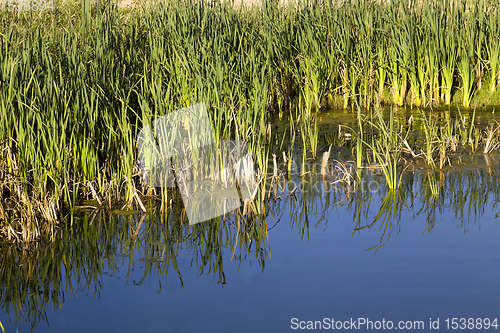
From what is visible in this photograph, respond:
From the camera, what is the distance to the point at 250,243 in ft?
11.0

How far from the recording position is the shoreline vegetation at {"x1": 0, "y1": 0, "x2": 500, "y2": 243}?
360 cm

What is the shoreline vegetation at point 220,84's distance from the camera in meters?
3.60

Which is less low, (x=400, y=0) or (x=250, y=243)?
(x=400, y=0)

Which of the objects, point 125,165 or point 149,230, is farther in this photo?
point 125,165

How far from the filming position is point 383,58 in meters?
6.40

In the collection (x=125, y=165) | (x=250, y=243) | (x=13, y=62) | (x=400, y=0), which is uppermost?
(x=400, y=0)

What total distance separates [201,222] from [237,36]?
9.17 ft

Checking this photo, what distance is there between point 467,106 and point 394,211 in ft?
10.5

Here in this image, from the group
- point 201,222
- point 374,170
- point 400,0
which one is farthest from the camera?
point 400,0

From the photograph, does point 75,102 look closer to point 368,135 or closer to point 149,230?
point 149,230

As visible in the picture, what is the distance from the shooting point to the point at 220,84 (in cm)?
405

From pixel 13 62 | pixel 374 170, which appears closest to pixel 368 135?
pixel 374 170

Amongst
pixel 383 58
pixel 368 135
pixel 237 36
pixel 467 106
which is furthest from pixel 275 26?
pixel 467 106

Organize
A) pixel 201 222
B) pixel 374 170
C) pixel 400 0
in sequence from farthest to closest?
1. pixel 400 0
2. pixel 374 170
3. pixel 201 222
